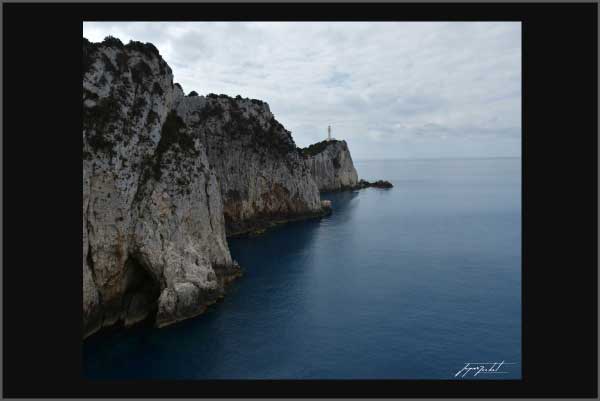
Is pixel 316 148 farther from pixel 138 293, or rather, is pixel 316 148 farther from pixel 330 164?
pixel 138 293

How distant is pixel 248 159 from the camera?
76.6 metres

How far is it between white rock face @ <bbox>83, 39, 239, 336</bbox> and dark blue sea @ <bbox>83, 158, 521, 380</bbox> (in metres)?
2.65

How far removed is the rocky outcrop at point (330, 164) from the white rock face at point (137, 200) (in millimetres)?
98955

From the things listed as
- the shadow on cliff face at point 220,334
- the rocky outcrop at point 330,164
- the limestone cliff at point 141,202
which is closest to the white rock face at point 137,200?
the limestone cliff at point 141,202

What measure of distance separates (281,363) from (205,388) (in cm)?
1522

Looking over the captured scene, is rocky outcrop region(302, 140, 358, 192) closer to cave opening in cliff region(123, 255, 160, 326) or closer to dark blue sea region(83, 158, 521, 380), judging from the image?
dark blue sea region(83, 158, 521, 380)

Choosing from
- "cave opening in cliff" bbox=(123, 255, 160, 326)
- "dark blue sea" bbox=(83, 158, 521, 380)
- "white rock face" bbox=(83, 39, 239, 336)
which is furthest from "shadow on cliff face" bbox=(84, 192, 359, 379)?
"white rock face" bbox=(83, 39, 239, 336)

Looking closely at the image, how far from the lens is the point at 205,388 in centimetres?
1439

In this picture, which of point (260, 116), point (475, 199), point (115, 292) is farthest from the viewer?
point (475, 199)

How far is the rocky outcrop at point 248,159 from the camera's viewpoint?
72250 millimetres

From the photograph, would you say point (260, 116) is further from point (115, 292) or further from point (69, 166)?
point (69, 166)

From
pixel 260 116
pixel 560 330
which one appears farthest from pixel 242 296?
pixel 260 116

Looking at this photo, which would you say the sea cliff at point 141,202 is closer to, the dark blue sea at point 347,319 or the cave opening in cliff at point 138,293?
the cave opening in cliff at point 138,293

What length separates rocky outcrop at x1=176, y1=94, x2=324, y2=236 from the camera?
237 ft
